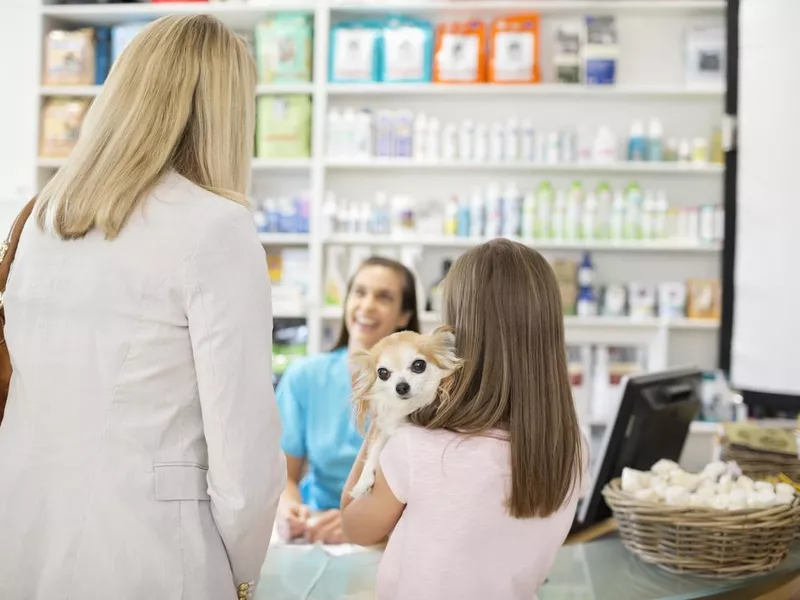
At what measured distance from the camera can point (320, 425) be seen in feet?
8.84

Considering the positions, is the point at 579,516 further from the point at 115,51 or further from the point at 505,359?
the point at 115,51

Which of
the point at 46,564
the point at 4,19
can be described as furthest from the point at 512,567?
the point at 4,19

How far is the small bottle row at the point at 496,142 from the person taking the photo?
14.0 feet

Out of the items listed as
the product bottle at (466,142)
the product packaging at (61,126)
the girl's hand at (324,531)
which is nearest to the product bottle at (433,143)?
the product bottle at (466,142)

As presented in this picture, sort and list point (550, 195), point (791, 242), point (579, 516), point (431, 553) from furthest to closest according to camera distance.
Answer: point (550, 195) < point (791, 242) < point (579, 516) < point (431, 553)

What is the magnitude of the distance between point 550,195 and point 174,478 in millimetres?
3364

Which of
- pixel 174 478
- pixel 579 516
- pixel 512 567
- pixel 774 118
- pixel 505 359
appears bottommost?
pixel 579 516

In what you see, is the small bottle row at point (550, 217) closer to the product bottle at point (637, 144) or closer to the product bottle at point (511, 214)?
the product bottle at point (511, 214)

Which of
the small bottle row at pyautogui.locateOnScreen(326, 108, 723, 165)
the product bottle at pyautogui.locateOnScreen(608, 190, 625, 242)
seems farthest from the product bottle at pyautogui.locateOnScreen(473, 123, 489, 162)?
the product bottle at pyautogui.locateOnScreen(608, 190, 625, 242)

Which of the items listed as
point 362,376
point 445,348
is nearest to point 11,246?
point 362,376

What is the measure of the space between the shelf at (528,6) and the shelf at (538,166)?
2.41 ft

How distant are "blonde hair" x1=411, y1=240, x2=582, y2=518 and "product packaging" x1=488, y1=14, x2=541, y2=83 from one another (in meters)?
3.04

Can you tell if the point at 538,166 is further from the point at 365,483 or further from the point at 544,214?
the point at 365,483

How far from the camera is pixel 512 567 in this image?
1.36 meters
